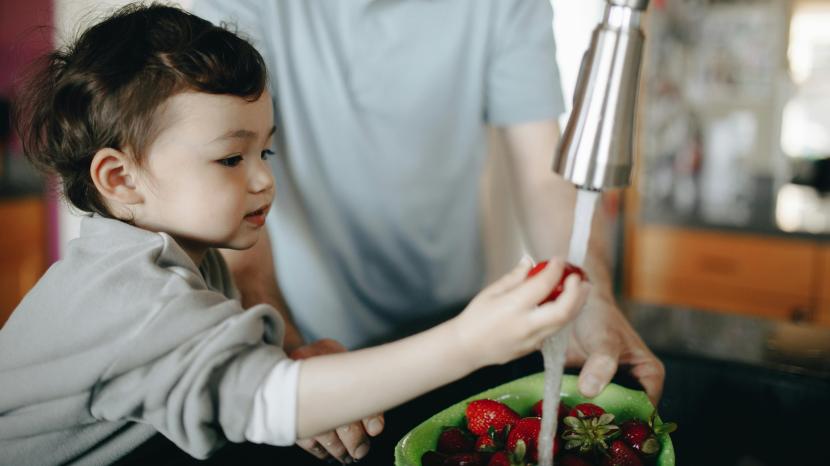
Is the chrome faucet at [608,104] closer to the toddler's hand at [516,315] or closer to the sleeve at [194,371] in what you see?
the toddler's hand at [516,315]

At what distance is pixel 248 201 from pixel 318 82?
0.44 meters

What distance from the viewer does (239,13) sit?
37.7 inches

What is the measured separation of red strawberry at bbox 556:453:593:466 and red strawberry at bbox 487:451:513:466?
5 centimetres

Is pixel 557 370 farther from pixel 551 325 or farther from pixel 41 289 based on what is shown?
pixel 41 289

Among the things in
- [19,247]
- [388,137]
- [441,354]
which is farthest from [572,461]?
[19,247]

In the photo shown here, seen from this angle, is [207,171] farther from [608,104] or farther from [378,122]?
[378,122]

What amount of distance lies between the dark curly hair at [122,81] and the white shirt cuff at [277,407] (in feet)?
0.84

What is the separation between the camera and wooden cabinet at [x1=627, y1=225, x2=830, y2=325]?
2680 millimetres

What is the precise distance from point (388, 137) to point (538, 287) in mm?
677

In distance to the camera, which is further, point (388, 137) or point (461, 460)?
point (388, 137)

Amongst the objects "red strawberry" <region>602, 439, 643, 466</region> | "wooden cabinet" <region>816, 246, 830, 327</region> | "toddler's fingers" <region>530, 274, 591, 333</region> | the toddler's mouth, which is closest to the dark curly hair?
the toddler's mouth

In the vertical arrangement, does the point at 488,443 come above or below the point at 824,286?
above

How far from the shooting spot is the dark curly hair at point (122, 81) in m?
0.61

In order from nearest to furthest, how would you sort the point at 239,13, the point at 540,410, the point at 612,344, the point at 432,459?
1. the point at 432,459
2. the point at 540,410
3. the point at 612,344
4. the point at 239,13
